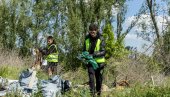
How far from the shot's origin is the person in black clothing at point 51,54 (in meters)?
17.2

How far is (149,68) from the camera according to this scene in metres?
18.6

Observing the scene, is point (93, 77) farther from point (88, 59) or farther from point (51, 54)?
point (51, 54)

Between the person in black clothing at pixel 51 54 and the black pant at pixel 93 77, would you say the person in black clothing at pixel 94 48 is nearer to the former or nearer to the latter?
the black pant at pixel 93 77

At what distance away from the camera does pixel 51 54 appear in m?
17.4

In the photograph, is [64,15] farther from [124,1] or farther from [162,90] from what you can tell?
[162,90]

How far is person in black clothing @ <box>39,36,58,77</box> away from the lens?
17.2m

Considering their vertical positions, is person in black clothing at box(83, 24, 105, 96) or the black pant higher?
person in black clothing at box(83, 24, 105, 96)

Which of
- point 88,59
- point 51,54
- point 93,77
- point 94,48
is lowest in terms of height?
point 93,77

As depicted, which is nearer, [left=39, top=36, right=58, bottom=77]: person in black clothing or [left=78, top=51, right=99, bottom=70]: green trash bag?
[left=78, top=51, right=99, bottom=70]: green trash bag

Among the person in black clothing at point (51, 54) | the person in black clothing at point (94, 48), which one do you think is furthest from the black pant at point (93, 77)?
the person in black clothing at point (51, 54)

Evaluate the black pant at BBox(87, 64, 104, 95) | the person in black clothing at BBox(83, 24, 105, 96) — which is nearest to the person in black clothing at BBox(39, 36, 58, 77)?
the black pant at BBox(87, 64, 104, 95)

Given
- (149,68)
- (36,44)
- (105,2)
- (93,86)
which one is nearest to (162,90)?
(93,86)

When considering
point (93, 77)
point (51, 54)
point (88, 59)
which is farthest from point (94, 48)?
point (51, 54)

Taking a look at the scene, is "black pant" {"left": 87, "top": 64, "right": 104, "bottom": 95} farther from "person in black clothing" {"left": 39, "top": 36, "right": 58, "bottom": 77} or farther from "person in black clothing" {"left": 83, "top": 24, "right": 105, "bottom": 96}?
"person in black clothing" {"left": 39, "top": 36, "right": 58, "bottom": 77}
